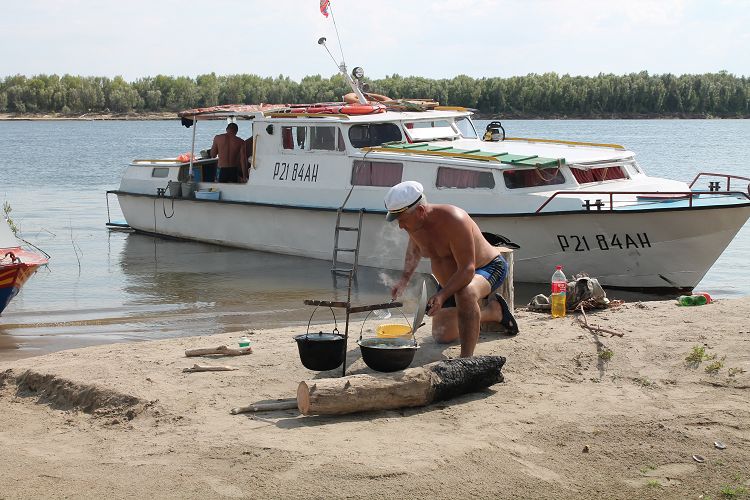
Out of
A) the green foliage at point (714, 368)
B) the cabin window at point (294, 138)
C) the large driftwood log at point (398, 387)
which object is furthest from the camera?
the cabin window at point (294, 138)

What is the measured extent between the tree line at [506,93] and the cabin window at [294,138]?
49.5 m

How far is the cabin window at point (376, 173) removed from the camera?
14.9m

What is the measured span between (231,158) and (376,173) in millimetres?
3751

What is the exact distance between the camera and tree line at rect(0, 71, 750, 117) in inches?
2876

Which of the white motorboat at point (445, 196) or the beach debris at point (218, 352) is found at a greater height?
the white motorboat at point (445, 196)

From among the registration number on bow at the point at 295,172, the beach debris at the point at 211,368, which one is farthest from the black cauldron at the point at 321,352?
the registration number on bow at the point at 295,172

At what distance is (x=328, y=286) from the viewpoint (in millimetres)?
14992

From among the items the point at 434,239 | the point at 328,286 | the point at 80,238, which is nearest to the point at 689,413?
the point at 434,239

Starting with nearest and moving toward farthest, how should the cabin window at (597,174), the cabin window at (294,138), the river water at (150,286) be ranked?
the river water at (150,286), the cabin window at (597,174), the cabin window at (294,138)

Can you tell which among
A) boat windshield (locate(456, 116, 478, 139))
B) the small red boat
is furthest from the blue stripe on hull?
boat windshield (locate(456, 116, 478, 139))

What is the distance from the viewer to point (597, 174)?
14.5 metres

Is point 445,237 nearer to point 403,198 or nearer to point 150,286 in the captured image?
point 403,198

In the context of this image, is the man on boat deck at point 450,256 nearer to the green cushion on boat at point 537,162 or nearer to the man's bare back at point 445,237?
the man's bare back at point 445,237

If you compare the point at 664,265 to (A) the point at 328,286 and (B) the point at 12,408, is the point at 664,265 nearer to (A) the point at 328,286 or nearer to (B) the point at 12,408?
(A) the point at 328,286
